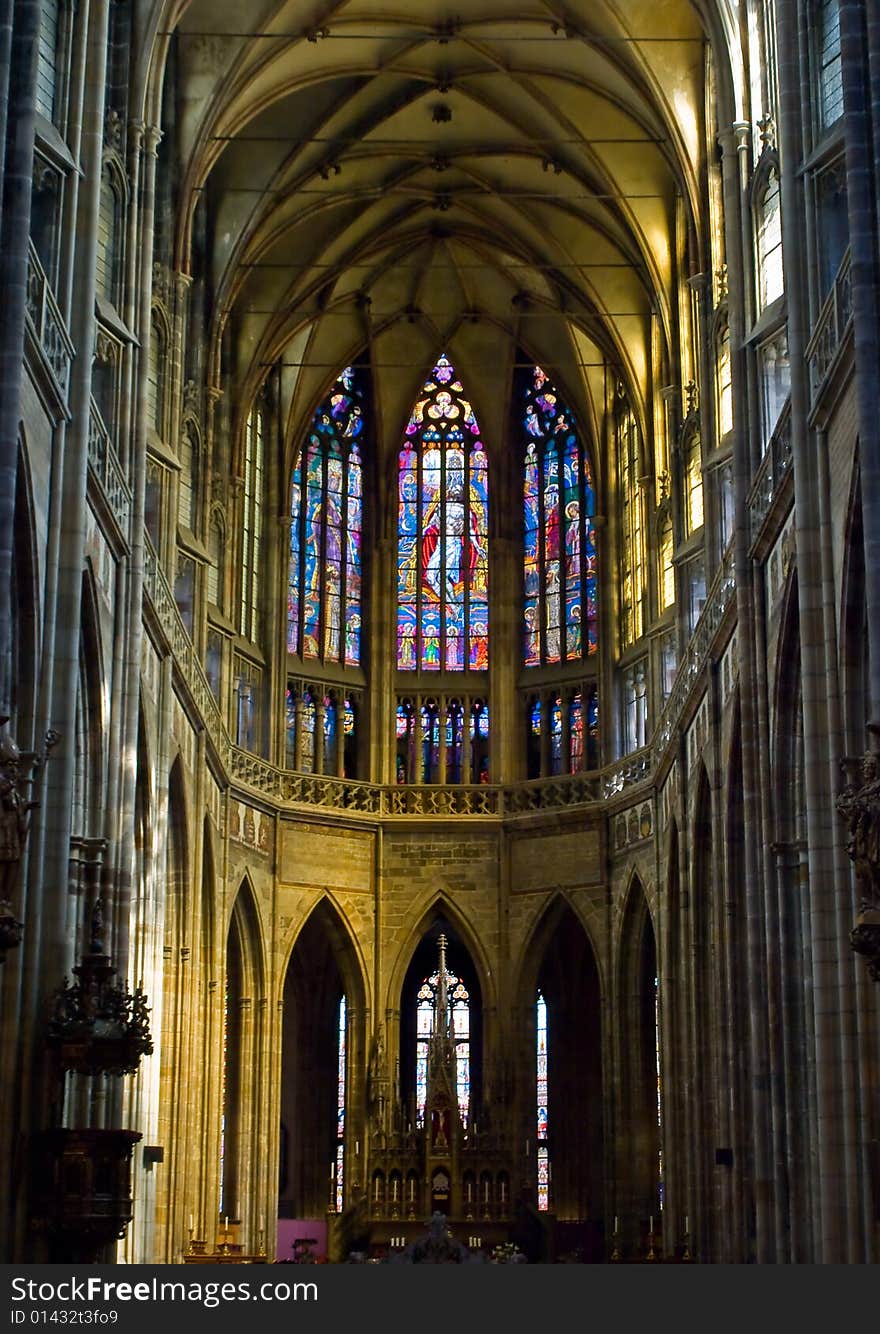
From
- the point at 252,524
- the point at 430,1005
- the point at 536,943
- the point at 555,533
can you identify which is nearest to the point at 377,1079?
the point at 536,943

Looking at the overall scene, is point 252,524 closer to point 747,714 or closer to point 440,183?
point 440,183

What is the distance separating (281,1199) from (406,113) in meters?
21.7

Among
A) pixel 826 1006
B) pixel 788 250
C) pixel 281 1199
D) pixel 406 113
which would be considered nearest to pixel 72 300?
pixel 788 250

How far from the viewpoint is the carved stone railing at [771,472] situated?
27.4 metres

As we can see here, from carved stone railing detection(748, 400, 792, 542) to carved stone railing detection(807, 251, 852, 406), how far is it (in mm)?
1244

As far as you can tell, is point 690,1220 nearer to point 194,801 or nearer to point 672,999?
point 672,999

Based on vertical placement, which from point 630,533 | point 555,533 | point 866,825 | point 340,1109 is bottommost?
point 340,1109

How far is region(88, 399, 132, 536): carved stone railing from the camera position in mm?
27594

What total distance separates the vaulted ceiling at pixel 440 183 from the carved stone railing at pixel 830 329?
12.2 metres

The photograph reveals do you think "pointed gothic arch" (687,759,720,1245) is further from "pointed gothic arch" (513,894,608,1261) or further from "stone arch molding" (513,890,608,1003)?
"stone arch molding" (513,890,608,1003)

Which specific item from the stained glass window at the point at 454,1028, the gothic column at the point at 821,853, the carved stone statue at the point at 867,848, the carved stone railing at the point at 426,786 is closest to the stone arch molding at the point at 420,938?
the stained glass window at the point at 454,1028

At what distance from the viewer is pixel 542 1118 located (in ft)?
149

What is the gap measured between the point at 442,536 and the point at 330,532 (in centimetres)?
250

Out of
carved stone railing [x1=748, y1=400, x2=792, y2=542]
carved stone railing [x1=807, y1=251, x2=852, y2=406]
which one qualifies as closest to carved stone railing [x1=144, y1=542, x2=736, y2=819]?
carved stone railing [x1=748, y1=400, x2=792, y2=542]
